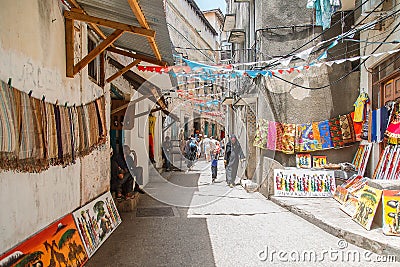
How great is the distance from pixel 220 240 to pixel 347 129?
18.4 ft

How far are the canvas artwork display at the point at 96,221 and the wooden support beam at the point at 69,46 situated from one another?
6.43 ft

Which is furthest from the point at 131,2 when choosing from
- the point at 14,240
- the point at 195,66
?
the point at 195,66

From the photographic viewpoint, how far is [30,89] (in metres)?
3.88

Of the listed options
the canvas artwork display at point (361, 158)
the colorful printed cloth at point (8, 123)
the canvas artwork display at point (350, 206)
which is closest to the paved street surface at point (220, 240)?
the canvas artwork display at point (350, 206)

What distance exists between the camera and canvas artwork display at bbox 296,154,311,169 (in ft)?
35.3

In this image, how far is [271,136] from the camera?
11.2m

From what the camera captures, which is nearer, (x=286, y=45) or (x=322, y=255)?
(x=322, y=255)

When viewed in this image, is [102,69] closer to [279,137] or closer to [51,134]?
[51,134]

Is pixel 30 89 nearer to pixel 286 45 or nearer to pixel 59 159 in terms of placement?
pixel 59 159

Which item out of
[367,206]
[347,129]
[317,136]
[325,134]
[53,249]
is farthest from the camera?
[317,136]

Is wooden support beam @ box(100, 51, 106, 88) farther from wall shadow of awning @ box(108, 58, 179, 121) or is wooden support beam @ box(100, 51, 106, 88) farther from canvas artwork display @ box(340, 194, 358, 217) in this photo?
canvas artwork display @ box(340, 194, 358, 217)

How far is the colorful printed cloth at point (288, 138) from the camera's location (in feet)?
35.3

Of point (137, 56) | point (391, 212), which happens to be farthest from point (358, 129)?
point (137, 56)

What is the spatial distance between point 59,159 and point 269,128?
24.8 feet
